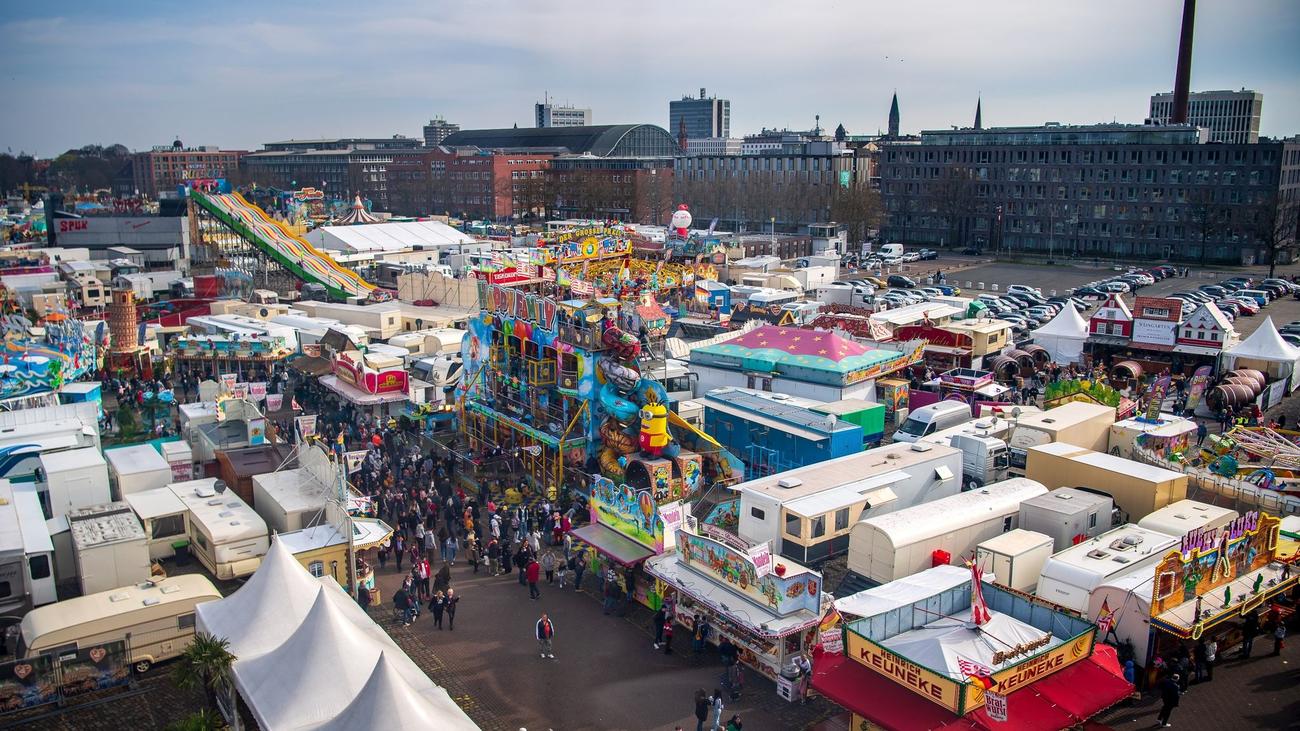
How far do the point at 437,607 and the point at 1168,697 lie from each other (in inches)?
482

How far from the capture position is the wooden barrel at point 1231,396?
2905cm

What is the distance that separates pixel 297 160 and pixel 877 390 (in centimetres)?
12061

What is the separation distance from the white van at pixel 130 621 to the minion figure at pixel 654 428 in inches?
360

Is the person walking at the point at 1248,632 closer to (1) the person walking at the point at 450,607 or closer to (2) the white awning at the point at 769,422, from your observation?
(2) the white awning at the point at 769,422

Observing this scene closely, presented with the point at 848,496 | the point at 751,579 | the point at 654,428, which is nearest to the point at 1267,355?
the point at 848,496

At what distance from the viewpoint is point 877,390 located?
29.9 metres

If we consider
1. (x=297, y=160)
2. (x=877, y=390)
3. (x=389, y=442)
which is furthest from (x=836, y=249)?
(x=297, y=160)

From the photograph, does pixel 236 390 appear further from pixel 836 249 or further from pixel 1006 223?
pixel 1006 223

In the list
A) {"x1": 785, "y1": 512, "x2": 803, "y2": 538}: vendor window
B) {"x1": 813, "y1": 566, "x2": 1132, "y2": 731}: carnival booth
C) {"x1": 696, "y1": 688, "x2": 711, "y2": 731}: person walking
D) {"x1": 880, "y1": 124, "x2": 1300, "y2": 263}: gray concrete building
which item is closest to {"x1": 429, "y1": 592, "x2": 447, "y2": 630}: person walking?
{"x1": 696, "y1": 688, "x2": 711, "y2": 731}: person walking

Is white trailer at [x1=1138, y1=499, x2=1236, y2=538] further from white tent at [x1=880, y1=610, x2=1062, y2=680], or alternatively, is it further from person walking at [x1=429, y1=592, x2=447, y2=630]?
person walking at [x1=429, y1=592, x2=447, y2=630]

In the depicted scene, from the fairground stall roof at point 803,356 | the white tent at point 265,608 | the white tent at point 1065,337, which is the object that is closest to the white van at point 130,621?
the white tent at point 265,608

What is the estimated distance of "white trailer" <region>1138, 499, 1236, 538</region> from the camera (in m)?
18.1

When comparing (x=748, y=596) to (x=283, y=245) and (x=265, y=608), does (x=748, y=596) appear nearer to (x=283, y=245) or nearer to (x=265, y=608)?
(x=265, y=608)

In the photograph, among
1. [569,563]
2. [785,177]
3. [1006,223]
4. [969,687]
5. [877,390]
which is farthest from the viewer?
[785,177]
